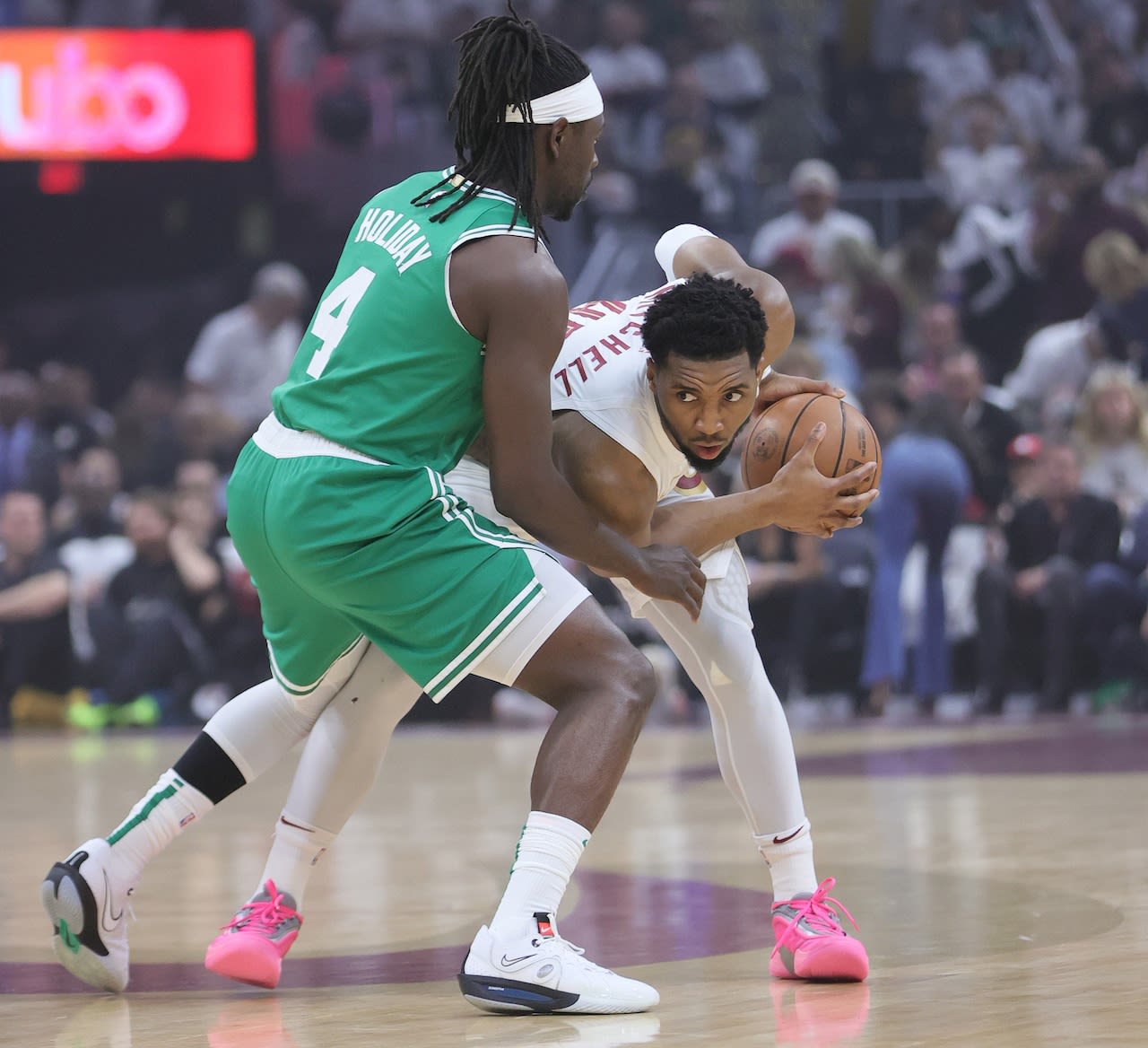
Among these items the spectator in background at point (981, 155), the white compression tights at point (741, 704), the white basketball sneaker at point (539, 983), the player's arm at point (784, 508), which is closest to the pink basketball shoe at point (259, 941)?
the white basketball sneaker at point (539, 983)

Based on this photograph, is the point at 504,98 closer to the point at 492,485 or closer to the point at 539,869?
the point at 492,485

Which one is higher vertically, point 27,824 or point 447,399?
point 447,399

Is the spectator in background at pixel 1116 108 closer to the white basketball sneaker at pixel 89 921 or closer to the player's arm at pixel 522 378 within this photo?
the player's arm at pixel 522 378

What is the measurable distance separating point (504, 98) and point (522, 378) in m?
0.54

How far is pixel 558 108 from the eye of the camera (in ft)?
10.8

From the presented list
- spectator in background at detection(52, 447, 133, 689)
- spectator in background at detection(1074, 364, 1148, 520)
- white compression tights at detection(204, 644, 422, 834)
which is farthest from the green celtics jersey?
spectator in background at detection(52, 447, 133, 689)

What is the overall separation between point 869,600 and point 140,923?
20.5ft

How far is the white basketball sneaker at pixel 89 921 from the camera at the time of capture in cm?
339

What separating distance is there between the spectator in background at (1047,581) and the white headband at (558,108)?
6.80 meters

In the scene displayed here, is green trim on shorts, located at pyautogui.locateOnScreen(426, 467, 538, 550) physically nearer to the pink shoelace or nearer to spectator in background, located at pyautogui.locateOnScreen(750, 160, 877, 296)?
the pink shoelace

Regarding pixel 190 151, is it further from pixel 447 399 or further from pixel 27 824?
pixel 447 399

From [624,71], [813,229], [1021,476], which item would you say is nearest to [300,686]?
[1021,476]

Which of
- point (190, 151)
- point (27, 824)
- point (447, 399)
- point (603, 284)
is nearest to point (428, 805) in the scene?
point (27, 824)

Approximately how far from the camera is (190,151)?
12297mm
